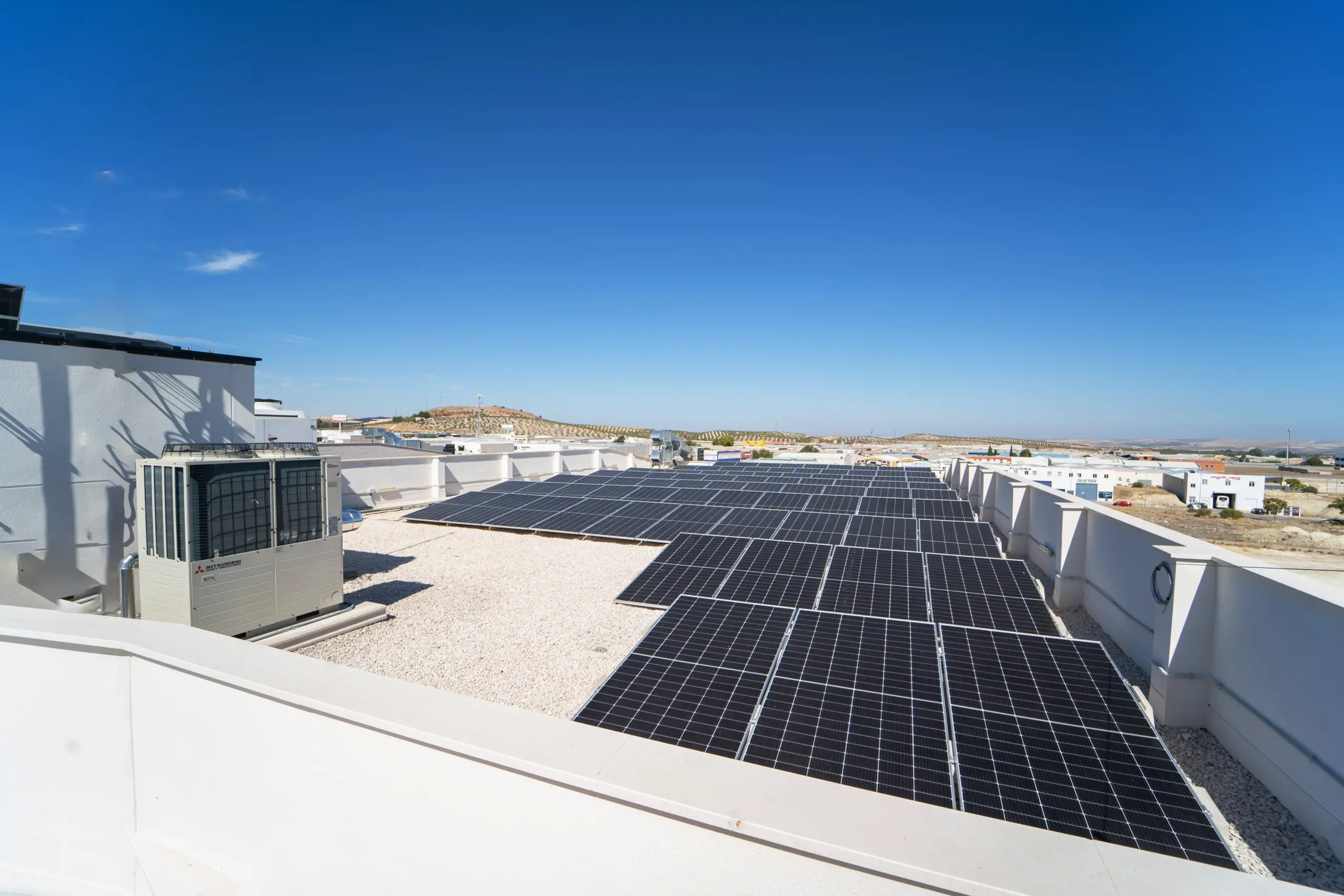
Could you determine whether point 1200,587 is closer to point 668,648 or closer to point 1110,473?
point 668,648

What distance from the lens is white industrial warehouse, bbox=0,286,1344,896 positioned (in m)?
2.15

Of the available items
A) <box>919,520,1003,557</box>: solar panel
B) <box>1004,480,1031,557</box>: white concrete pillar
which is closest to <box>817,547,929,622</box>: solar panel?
<box>919,520,1003,557</box>: solar panel

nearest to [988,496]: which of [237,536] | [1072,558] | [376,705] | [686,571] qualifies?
[1072,558]

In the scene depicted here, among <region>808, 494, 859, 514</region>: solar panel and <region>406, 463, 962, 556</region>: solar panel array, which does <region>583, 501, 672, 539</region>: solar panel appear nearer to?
<region>406, 463, 962, 556</region>: solar panel array

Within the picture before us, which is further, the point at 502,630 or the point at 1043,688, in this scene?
the point at 502,630

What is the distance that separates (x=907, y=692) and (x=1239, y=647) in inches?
123

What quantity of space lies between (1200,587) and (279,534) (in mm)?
10311

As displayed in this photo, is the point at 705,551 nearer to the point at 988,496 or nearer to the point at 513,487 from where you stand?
the point at 988,496

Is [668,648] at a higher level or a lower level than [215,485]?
lower

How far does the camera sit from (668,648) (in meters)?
6.48

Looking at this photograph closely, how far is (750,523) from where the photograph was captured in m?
14.9

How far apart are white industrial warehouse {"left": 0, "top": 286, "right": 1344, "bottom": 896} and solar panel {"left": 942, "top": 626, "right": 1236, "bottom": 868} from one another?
0.68 m

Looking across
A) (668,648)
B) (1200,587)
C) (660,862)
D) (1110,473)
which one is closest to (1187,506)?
(1110,473)

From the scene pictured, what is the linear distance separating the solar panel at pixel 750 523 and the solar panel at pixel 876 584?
310 cm
